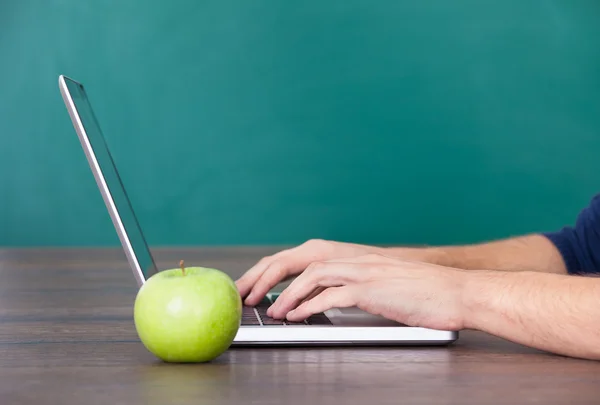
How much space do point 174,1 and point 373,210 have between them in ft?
4.58

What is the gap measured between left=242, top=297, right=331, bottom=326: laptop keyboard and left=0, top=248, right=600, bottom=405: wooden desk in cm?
6

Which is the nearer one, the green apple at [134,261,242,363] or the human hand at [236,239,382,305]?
the green apple at [134,261,242,363]

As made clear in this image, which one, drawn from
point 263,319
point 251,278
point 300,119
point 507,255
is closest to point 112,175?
point 251,278

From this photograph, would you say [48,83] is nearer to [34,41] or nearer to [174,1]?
[34,41]

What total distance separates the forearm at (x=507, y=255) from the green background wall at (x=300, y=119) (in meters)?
2.42

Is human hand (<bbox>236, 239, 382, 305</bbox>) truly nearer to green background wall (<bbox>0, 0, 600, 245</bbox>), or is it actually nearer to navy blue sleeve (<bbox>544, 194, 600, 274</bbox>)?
navy blue sleeve (<bbox>544, 194, 600, 274</bbox>)

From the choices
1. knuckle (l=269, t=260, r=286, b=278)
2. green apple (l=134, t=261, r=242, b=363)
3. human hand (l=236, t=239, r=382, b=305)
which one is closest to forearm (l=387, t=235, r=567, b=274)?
human hand (l=236, t=239, r=382, b=305)

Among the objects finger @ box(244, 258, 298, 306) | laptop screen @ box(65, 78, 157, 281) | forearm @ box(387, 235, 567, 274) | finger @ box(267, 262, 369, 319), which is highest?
laptop screen @ box(65, 78, 157, 281)

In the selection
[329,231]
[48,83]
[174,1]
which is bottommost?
[329,231]

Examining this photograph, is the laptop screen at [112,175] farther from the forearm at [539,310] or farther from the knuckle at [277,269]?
the forearm at [539,310]

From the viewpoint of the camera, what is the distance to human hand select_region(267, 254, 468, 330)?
39.7 inches

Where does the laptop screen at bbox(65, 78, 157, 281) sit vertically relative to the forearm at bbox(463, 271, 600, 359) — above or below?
above

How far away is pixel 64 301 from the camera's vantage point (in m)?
1.33

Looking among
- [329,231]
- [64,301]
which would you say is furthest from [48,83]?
[64,301]
